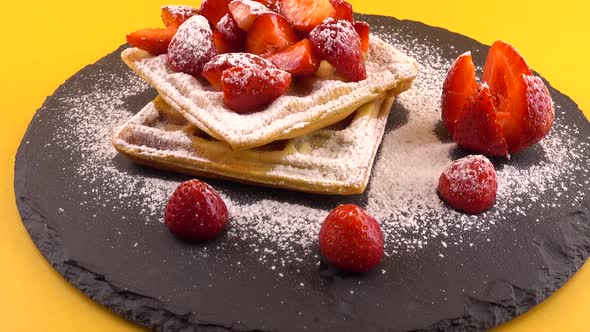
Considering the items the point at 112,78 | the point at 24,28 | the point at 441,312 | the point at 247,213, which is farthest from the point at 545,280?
the point at 24,28

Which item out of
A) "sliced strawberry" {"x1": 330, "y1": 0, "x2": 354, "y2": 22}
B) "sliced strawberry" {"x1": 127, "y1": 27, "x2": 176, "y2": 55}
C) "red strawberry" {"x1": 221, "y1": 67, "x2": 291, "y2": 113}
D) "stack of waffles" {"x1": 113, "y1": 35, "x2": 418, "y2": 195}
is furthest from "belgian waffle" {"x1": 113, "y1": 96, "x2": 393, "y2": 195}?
"sliced strawberry" {"x1": 330, "y1": 0, "x2": 354, "y2": 22}

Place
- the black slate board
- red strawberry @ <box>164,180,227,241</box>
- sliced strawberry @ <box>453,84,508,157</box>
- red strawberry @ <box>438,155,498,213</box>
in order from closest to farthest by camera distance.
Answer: the black slate board
red strawberry @ <box>164,180,227,241</box>
red strawberry @ <box>438,155,498,213</box>
sliced strawberry @ <box>453,84,508,157</box>

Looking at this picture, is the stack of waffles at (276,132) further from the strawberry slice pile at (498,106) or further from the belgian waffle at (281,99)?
the strawberry slice pile at (498,106)

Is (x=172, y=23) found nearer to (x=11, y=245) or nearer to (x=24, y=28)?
(x=11, y=245)

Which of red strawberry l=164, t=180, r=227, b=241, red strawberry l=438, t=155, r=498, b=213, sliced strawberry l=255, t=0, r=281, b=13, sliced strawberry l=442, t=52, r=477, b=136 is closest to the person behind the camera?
red strawberry l=164, t=180, r=227, b=241

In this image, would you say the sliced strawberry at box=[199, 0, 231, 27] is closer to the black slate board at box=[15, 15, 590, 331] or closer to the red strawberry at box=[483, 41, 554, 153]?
the black slate board at box=[15, 15, 590, 331]

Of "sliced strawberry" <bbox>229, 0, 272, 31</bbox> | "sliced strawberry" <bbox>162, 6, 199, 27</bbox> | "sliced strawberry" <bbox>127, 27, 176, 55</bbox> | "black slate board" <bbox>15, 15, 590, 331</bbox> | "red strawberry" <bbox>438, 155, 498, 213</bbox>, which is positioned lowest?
"black slate board" <bbox>15, 15, 590, 331</bbox>

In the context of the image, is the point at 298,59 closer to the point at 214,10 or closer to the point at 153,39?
the point at 214,10
